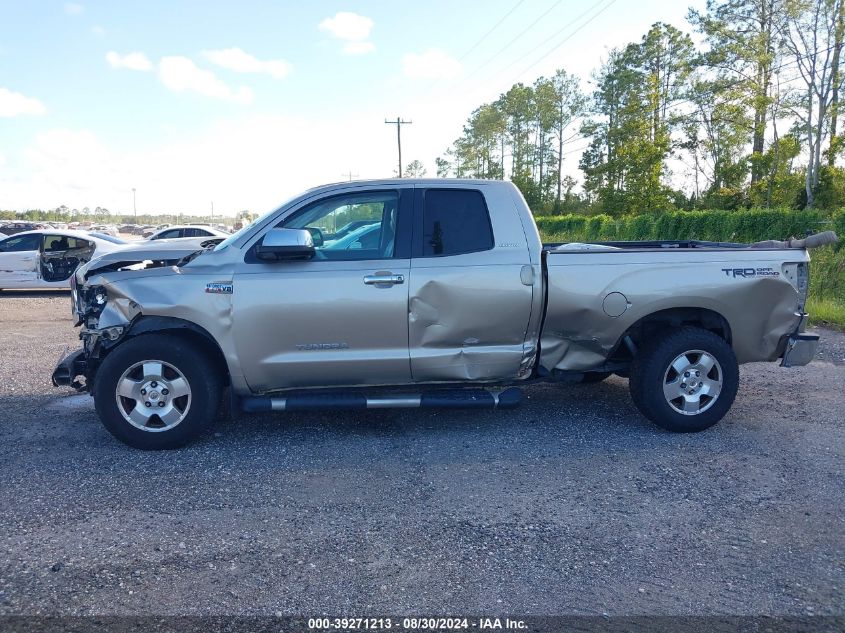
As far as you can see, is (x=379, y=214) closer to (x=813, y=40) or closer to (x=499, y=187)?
(x=499, y=187)

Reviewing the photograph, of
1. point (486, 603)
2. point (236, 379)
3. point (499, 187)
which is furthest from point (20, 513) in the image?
point (499, 187)

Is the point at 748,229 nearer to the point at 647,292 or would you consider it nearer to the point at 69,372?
the point at 647,292

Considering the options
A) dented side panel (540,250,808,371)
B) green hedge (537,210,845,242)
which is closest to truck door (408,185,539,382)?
dented side panel (540,250,808,371)

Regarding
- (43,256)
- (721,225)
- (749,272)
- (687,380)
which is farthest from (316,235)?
(721,225)

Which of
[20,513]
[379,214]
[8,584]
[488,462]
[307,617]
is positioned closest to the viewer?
[307,617]

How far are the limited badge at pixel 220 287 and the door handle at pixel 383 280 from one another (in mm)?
984

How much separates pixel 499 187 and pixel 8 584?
4037 millimetres

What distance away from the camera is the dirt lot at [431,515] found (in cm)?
296

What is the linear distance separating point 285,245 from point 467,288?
1366 mm

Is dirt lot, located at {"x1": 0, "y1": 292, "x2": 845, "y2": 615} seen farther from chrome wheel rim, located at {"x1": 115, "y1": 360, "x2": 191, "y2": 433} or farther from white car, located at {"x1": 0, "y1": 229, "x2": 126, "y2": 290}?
white car, located at {"x1": 0, "y1": 229, "x2": 126, "y2": 290}

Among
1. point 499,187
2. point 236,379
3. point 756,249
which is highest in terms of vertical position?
point 499,187

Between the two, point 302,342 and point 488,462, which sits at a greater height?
point 302,342

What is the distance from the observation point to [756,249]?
5121 mm

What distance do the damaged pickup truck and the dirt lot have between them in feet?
1.27
